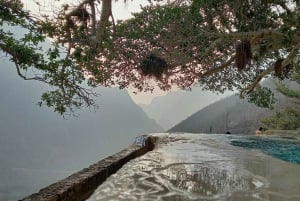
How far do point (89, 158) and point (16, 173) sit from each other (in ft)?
82.7

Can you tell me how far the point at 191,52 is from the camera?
33.7 feet

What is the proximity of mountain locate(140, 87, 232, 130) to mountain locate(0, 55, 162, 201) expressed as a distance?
1374 cm

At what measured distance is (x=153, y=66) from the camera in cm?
980

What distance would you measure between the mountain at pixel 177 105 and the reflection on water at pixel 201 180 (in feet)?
310

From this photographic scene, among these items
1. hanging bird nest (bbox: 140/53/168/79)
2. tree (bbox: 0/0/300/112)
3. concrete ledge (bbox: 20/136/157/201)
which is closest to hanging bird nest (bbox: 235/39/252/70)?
tree (bbox: 0/0/300/112)

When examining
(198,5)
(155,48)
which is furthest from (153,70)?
(198,5)

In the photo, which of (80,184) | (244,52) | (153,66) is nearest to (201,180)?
(80,184)

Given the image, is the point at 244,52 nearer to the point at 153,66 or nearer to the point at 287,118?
the point at 153,66

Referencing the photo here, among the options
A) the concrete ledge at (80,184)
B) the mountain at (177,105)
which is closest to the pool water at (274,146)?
the concrete ledge at (80,184)

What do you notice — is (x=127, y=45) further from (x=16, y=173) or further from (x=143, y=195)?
(x=16, y=173)

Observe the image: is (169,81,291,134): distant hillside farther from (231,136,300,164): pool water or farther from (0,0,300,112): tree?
(0,0,300,112): tree

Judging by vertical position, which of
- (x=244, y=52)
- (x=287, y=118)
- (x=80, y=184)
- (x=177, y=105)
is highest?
(x=177, y=105)

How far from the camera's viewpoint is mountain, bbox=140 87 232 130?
111 m

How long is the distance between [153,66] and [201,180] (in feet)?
18.1
